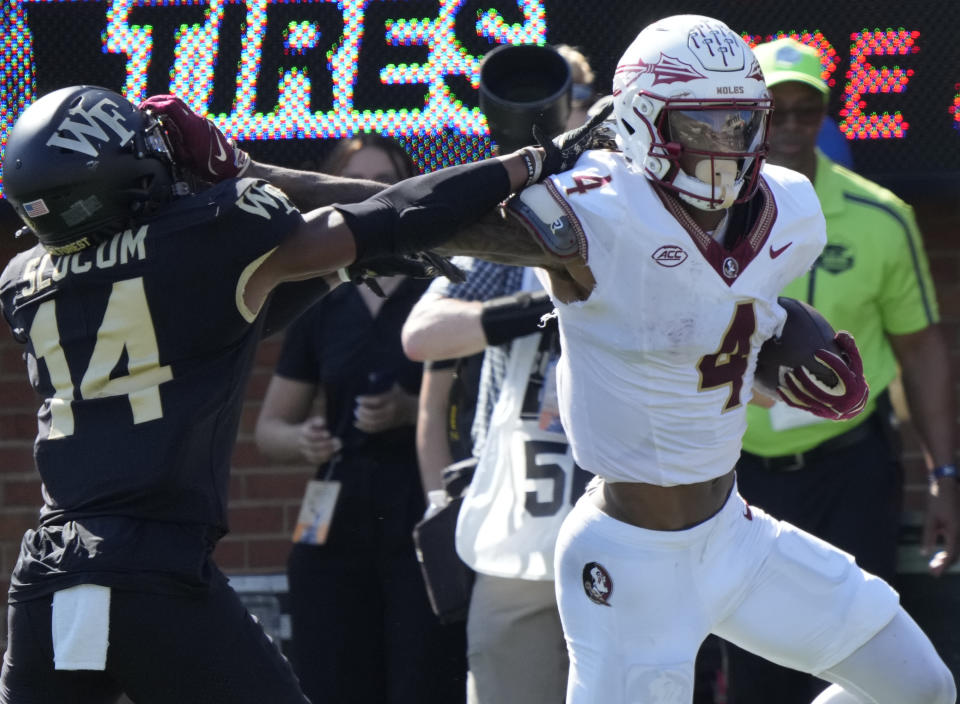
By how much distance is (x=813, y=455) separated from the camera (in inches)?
169

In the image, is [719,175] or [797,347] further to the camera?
[797,347]

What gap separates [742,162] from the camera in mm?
3242

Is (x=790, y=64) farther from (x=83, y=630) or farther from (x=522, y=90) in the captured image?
(x=83, y=630)

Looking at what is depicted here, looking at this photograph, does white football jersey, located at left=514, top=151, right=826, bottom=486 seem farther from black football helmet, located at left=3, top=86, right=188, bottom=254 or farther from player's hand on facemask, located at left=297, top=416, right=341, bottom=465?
player's hand on facemask, located at left=297, top=416, right=341, bottom=465

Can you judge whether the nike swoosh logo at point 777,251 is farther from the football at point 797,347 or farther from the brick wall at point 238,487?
the brick wall at point 238,487

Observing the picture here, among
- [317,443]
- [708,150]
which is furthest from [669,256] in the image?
[317,443]

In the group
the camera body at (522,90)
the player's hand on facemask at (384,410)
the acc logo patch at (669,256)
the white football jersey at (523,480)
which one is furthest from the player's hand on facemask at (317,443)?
the acc logo patch at (669,256)

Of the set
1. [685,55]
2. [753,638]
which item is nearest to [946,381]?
[753,638]

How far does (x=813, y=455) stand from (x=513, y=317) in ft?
3.31

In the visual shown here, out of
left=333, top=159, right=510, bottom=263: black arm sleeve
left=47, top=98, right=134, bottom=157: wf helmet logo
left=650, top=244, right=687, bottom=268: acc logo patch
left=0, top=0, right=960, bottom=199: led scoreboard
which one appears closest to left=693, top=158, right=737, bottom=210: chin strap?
left=650, top=244, right=687, bottom=268: acc logo patch

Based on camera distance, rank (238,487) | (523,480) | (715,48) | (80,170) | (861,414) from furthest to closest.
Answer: (238,487), (861,414), (523,480), (715,48), (80,170)

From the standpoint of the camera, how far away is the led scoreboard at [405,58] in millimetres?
4582

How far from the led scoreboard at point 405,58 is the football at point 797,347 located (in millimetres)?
1269

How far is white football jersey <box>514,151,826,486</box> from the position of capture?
318 cm
